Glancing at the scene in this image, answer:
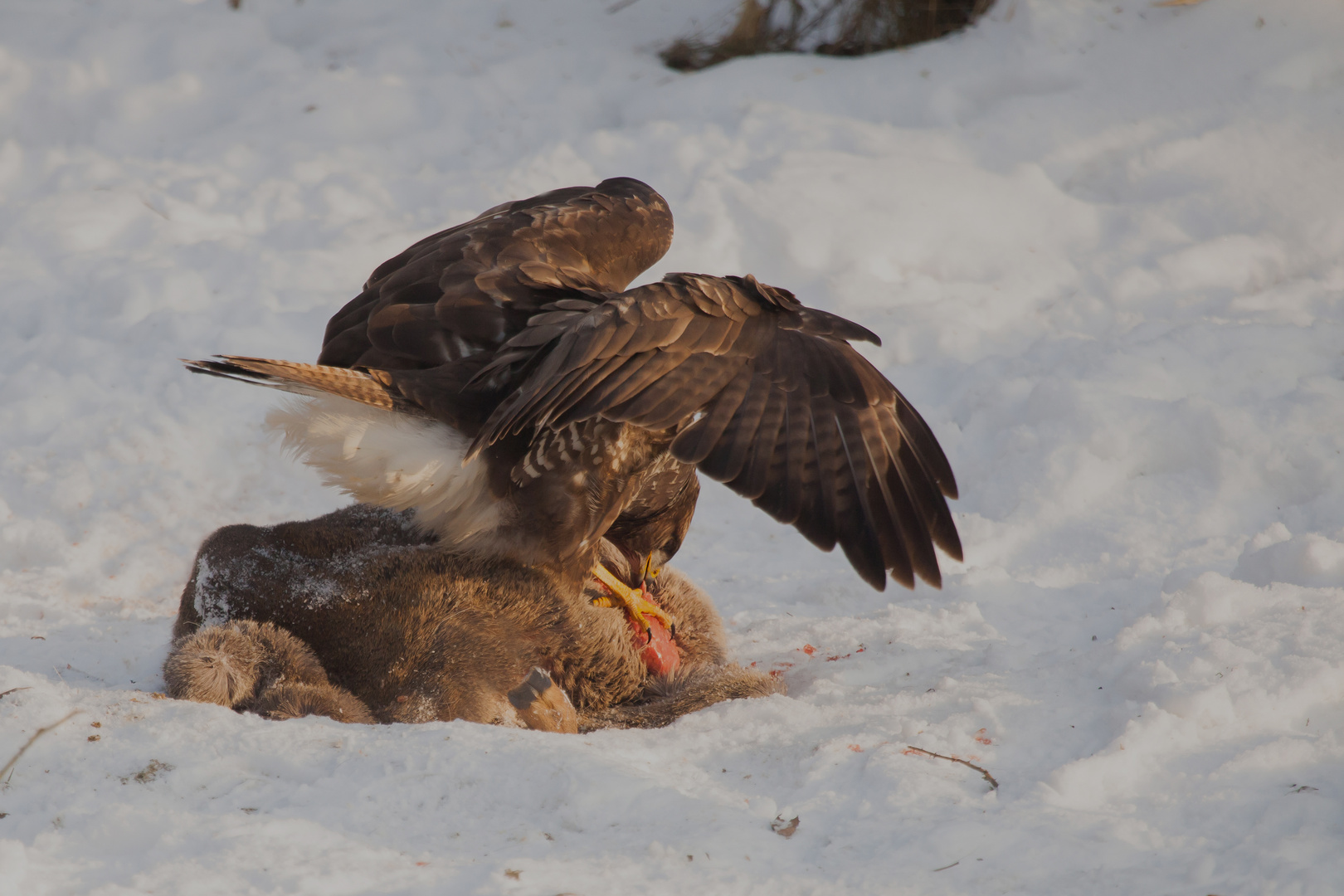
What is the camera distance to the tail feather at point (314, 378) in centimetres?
296

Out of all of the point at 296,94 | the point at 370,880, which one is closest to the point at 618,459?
the point at 370,880

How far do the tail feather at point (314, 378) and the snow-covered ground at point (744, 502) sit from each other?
84 centimetres

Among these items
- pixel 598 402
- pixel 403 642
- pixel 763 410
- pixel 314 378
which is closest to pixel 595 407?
pixel 598 402

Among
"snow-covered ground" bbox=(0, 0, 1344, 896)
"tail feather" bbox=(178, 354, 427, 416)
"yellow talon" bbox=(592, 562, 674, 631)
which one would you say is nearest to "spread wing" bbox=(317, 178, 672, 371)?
"tail feather" bbox=(178, 354, 427, 416)

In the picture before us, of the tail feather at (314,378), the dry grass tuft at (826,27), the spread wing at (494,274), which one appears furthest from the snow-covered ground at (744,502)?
the spread wing at (494,274)

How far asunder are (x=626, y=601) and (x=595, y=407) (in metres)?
1.11

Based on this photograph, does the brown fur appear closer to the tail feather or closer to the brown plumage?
the brown plumage

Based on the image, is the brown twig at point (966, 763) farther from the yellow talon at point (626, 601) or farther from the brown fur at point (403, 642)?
the yellow talon at point (626, 601)

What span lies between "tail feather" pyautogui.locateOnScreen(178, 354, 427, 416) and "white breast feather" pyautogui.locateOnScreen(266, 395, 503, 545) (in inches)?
2.2

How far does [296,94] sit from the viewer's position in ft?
26.7

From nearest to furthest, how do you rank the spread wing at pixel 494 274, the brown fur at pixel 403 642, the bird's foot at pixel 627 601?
the brown fur at pixel 403 642 → the spread wing at pixel 494 274 → the bird's foot at pixel 627 601

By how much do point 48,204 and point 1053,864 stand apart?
6751 millimetres

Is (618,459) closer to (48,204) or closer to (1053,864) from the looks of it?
(1053,864)

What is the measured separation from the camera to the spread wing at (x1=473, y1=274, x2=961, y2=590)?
296 centimetres
